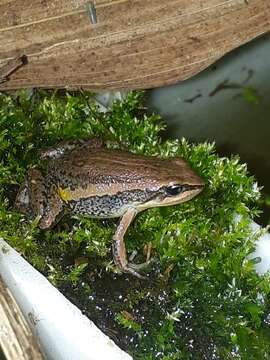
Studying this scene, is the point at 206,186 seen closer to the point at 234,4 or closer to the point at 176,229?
the point at 176,229

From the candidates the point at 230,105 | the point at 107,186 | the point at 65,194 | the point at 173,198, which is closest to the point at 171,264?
the point at 173,198

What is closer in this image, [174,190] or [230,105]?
[174,190]

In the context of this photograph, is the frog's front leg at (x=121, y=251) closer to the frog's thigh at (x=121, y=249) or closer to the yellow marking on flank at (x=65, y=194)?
the frog's thigh at (x=121, y=249)

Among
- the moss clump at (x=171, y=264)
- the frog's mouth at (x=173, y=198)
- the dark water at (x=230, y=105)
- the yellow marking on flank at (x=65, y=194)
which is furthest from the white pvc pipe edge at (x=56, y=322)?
the dark water at (x=230, y=105)

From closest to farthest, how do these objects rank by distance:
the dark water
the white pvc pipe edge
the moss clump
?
the white pvc pipe edge, the moss clump, the dark water

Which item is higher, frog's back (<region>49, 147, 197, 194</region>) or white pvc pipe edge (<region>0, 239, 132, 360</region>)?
frog's back (<region>49, 147, 197, 194</region>)

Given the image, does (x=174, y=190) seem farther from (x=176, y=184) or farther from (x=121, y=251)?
(x=121, y=251)

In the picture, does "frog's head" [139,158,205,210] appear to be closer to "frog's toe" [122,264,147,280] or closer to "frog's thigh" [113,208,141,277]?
"frog's thigh" [113,208,141,277]

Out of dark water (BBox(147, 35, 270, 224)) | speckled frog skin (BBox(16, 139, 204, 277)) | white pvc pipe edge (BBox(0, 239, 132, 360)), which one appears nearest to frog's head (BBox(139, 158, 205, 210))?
speckled frog skin (BBox(16, 139, 204, 277))
